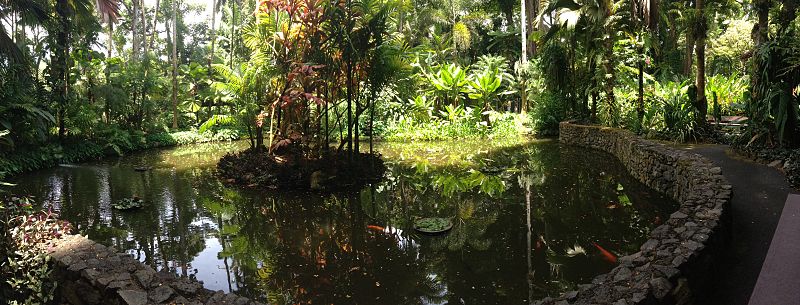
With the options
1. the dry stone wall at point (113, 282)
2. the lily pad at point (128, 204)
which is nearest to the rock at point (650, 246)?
the dry stone wall at point (113, 282)

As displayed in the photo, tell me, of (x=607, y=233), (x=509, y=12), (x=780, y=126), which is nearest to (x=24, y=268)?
(x=607, y=233)

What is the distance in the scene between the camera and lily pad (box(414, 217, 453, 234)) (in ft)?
18.6

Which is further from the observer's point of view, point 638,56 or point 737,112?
point 737,112

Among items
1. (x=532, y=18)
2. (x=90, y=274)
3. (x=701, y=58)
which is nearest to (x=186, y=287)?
(x=90, y=274)

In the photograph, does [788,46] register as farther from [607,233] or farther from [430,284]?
[430,284]

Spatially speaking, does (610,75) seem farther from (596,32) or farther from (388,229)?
(388,229)

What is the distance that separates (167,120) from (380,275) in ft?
60.0

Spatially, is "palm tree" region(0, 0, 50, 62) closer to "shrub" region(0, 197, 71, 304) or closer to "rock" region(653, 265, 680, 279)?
"shrub" region(0, 197, 71, 304)

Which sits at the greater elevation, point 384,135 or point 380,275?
point 384,135

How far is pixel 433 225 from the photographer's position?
5.84 m

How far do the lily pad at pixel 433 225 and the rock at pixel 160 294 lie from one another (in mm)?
3110

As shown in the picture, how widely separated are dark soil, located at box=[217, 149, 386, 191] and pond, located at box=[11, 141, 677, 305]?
327 millimetres

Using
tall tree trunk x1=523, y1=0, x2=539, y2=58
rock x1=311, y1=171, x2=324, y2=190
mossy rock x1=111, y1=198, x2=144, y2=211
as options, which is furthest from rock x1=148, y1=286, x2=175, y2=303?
tall tree trunk x1=523, y1=0, x2=539, y2=58

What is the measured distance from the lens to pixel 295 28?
8.51 m
